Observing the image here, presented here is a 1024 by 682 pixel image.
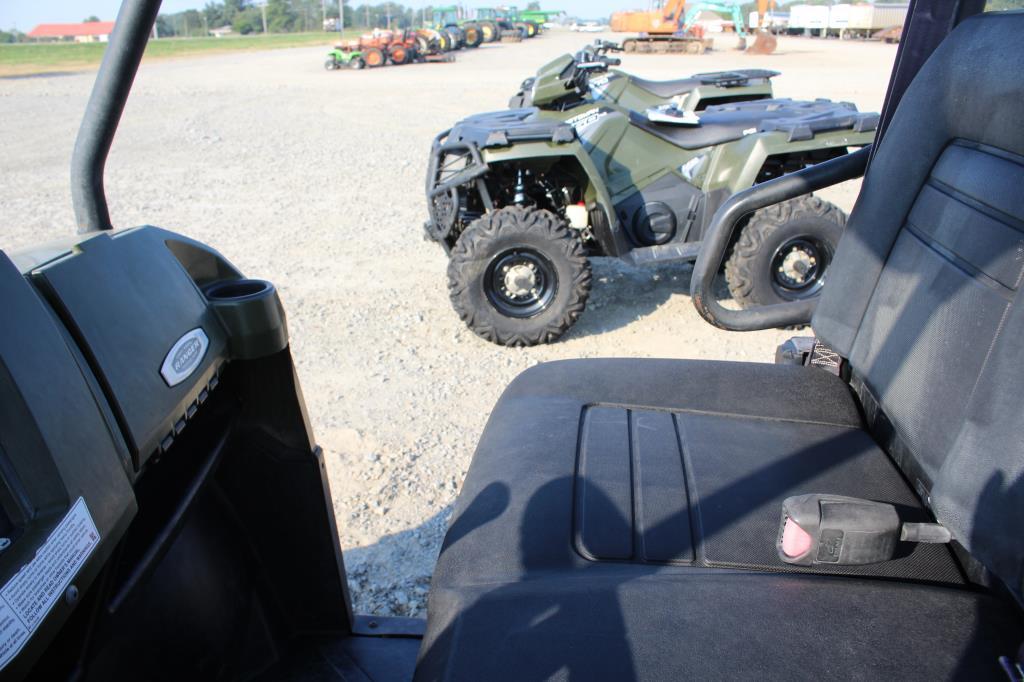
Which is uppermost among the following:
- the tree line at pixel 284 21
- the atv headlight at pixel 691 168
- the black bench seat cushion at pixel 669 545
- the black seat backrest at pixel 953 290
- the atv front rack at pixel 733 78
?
the black seat backrest at pixel 953 290

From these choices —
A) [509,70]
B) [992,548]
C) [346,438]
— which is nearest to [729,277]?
[346,438]

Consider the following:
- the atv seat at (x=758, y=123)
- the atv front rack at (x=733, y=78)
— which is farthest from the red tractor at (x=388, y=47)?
the atv seat at (x=758, y=123)

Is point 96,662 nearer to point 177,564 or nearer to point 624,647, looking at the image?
point 177,564

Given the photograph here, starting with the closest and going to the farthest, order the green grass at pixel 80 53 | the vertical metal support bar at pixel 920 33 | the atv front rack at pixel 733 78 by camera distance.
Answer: the vertical metal support bar at pixel 920 33 → the atv front rack at pixel 733 78 → the green grass at pixel 80 53

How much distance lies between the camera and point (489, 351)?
13.3 ft

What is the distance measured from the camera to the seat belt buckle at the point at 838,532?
1.05 metres

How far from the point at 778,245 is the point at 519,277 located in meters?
1.36

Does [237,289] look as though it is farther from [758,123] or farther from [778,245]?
[758,123]

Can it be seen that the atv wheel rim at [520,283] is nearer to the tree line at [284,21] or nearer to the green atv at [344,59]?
the green atv at [344,59]

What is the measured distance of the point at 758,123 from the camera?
4.48 metres

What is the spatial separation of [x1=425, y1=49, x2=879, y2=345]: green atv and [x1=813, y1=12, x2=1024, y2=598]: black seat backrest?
7.91 ft

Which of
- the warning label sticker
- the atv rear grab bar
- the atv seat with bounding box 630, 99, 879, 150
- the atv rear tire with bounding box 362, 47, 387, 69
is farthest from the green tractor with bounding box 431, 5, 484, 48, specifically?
the warning label sticker

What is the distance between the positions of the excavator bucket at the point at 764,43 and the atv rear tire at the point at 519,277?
24.2m

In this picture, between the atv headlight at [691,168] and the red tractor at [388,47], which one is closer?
the atv headlight at [691,168]
